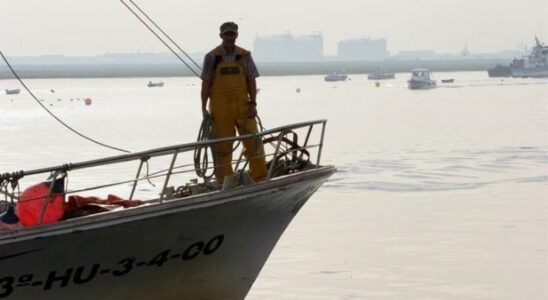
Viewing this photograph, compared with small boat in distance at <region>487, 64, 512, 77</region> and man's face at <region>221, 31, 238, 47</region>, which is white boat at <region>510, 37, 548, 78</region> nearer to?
small boat in distance at <region>487, 64, 512, 77</region>

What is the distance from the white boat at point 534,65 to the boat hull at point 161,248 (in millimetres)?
118762

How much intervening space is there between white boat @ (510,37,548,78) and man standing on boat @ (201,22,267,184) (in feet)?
389

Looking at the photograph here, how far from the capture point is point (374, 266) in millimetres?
15320

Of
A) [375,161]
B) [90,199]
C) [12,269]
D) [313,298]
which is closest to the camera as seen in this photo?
[12,269]

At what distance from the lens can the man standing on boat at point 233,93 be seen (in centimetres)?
1177

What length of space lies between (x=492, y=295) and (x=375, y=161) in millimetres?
17065

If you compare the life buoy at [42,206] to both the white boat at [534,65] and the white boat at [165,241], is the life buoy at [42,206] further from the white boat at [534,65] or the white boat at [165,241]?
the white boat at [534,65]

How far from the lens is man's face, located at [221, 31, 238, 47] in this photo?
38.2 ft

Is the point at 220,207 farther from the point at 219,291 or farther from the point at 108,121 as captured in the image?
the point at 108,121

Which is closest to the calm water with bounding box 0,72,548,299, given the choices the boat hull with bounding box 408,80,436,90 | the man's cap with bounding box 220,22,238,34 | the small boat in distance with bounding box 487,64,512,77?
the man's cap with bounding box 220,22,238,34

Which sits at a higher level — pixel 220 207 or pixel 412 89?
pixel 220 207

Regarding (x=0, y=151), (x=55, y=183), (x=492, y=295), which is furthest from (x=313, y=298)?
(x=0, y=151)

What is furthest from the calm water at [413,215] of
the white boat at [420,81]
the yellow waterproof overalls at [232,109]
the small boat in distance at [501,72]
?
the small boat in distance at [501,72]

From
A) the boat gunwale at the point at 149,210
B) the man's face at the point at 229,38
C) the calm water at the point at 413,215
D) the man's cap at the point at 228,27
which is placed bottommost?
the calm water at the point at 413,215
